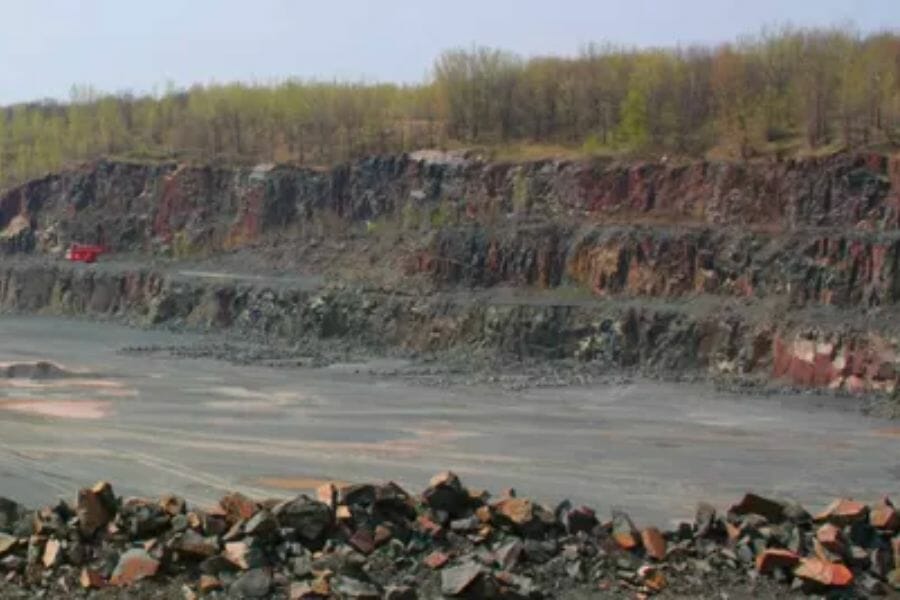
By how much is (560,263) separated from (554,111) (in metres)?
19.1

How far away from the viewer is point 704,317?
41.6 meters

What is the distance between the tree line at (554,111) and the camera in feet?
175

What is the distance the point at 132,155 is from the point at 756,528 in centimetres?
6978

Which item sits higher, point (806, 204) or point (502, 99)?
point (502, 99)

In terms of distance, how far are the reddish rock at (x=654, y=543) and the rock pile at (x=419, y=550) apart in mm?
19

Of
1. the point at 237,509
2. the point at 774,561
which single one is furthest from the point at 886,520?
the point at 237,509

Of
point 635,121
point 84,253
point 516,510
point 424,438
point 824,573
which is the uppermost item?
point 635,121

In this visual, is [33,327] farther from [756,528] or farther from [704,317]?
→ [756,528]

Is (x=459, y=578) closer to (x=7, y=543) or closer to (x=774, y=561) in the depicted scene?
(x=774, y=561)

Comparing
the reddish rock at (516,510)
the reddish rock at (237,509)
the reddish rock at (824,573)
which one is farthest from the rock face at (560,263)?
the reddish rock at (237,509)

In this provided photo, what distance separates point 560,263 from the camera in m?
49.3

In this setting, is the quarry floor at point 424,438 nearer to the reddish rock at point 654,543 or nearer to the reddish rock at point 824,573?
the reddish rock at point 654,543

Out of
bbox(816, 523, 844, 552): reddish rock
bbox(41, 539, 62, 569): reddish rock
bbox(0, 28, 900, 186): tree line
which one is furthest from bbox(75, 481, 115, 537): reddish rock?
bbox(0, 28, 900, 186): tree line

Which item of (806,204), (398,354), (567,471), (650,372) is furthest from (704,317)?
(567,471)
